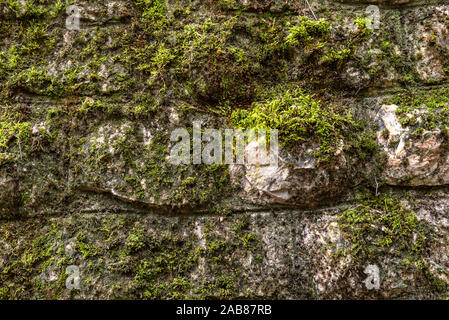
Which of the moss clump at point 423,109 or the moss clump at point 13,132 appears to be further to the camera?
the moss clump at point 13,132

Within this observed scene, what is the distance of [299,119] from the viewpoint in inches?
71.7

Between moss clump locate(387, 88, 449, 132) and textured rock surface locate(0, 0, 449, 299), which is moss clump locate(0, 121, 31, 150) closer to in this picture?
textured rock surface locate(0, 0, 449, 299)

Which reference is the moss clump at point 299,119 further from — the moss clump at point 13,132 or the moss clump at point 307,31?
the moss clump at point 13,132

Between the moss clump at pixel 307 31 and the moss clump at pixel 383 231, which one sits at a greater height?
the moss clump at pixel 307 31

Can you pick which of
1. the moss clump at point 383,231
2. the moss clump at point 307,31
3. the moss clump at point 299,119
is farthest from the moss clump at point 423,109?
the moss clump at point 307,31

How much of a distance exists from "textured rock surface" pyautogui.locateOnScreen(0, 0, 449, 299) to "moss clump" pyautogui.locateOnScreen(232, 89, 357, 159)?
0.05ft

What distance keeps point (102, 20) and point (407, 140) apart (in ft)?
7.79

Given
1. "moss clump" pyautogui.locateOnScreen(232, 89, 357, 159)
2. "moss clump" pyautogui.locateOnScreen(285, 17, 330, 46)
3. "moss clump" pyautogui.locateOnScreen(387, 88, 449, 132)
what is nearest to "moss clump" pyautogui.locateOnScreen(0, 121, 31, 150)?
"moss clump" pyautogui.locateOnScreen(232, 89, 357, 159)

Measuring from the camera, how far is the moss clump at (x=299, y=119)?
1.82m

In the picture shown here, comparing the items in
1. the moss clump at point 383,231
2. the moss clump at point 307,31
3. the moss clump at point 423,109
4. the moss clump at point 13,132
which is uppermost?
the moss clump at point 307,31

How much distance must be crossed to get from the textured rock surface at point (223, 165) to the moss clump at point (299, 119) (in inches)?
0.5

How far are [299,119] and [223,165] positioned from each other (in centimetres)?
60

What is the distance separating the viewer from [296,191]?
1844 millimetres


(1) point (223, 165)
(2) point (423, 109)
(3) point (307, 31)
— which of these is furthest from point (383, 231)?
(3) point (307, 31)
